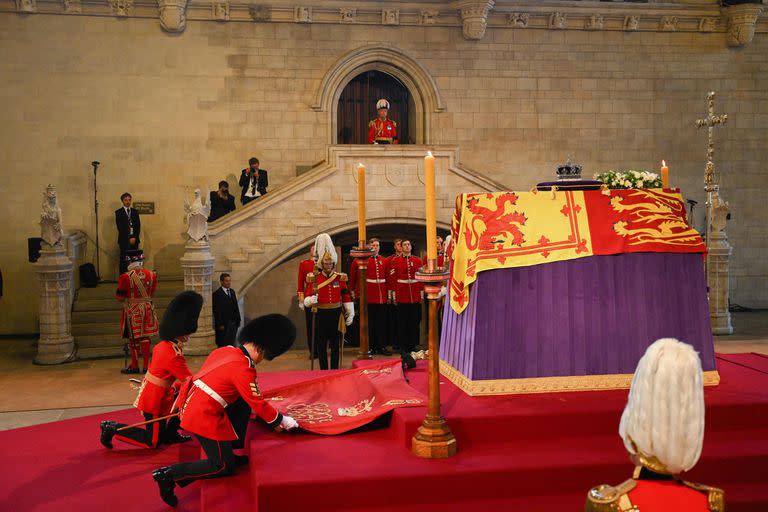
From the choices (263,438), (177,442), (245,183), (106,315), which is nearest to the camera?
(263,438)

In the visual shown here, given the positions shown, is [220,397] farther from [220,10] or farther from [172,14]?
[220,10]

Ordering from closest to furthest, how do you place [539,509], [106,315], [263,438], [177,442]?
[539,509] → [263,438] → [177,442] → [106,315]

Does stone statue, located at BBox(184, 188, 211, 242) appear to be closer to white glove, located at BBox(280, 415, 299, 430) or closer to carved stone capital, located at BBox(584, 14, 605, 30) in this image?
white glove, located at BBox(280, 415, 299, 430)

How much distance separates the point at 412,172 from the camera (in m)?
12.5

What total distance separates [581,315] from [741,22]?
1253 cm

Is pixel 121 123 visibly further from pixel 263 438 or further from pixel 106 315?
pixel 263 438

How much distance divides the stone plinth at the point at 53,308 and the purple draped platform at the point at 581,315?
24.2 ft

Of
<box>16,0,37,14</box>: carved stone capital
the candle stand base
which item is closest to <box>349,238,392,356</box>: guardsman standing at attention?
the candle stand base

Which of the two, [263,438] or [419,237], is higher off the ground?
[419,237]

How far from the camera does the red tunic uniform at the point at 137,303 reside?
31.0 ft

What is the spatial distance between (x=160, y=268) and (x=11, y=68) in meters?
4.39

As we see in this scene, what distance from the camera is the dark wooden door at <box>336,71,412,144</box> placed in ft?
50.7

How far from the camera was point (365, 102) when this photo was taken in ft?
50.9

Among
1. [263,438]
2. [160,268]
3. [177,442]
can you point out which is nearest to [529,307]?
[263,438]
